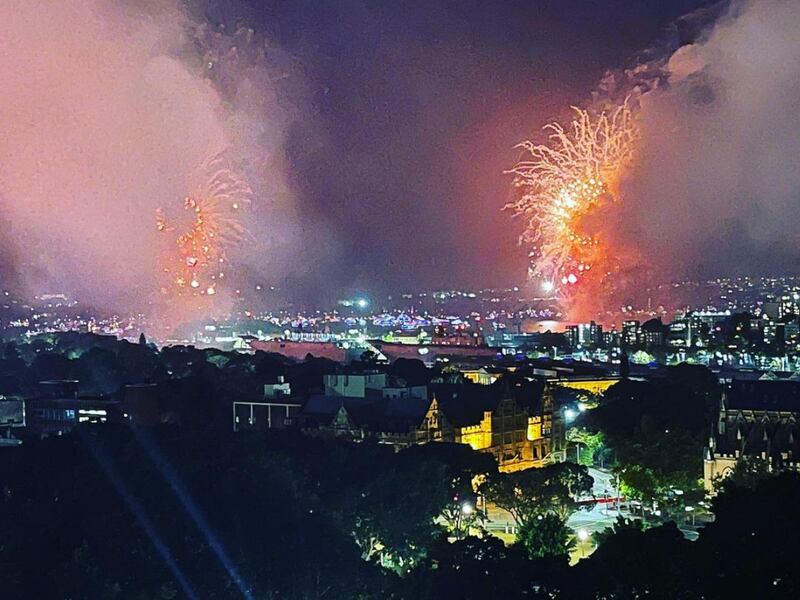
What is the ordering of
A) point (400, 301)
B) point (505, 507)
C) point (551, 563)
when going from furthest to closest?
point (400, 301), point (505, 507), point (551, 563)

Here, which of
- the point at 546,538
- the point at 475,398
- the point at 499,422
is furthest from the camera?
the point at 475,398

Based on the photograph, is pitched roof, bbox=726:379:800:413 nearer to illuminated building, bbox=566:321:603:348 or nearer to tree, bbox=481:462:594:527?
tree, bbox=481:462:594:527

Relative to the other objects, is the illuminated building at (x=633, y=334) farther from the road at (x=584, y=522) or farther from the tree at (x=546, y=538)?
the tree at (x=546, y=538)

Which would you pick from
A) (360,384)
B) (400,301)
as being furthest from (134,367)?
(400,301)

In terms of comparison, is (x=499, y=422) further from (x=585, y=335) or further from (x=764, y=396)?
(x=585, y=335)

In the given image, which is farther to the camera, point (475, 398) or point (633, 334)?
point (633, 334)

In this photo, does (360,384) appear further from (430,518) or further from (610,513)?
(430,518)

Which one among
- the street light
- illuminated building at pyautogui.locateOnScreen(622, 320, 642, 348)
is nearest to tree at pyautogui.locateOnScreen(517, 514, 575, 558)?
the street light

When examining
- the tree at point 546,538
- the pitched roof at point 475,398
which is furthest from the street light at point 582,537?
the pitched roof at point 475,398

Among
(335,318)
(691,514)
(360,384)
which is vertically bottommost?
(691,514)

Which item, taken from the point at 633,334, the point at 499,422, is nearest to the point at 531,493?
the point at 499,422

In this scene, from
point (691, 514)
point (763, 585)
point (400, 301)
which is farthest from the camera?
point (400, 301)
